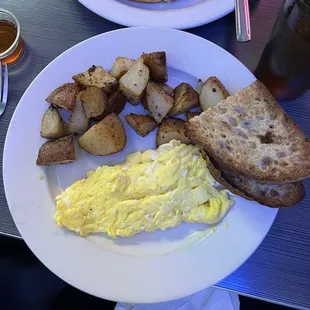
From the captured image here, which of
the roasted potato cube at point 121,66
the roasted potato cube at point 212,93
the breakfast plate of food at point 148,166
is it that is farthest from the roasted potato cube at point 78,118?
the roasted potato cube at point 212,93

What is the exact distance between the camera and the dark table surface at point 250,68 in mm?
1228

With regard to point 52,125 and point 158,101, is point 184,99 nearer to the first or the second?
→ point 158,101

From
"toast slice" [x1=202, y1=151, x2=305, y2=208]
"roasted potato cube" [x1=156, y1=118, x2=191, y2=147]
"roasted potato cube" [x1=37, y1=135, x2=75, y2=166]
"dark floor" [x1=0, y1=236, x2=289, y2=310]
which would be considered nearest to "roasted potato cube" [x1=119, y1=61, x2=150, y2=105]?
"roasted potato cube" [x1=156, y1=118, x2=191, y2=147]

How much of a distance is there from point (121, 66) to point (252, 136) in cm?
42

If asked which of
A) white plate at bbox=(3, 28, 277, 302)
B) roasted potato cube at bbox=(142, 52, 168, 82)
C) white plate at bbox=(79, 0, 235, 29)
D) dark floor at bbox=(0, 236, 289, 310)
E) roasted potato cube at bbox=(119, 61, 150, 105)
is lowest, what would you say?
dark floor at bbox=(0, 236, 289, 310)

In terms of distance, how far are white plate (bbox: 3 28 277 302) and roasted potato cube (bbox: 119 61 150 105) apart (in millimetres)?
81

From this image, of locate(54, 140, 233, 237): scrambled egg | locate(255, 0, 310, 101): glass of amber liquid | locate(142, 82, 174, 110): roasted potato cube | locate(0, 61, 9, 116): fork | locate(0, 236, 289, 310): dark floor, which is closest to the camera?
locate(255, 0, 310, 101): glass of amber liquid

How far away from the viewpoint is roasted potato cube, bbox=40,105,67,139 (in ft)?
4.00

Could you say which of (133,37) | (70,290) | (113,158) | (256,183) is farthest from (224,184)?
(70,290)

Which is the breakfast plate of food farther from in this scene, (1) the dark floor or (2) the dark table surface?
(1) the dark floor

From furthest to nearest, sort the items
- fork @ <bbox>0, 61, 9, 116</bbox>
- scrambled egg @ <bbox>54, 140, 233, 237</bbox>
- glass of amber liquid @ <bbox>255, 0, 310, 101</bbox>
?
fork @ <bbox>0, 61, 9, 116</bbox> → scrambled egg @ <bbox>54, 140, 233, 237</bbox> → glass of amber liquid @ <bbox>255, 0, 310, 101</bbox>

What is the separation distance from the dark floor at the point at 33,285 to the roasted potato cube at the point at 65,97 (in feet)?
2.24

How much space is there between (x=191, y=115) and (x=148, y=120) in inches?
4.8

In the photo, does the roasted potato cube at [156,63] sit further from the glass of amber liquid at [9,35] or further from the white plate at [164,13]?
the glass of amber liquid at [9,35]
